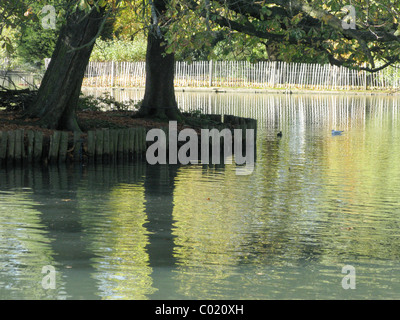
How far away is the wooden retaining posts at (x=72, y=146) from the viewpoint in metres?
15.4

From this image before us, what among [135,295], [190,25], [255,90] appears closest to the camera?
[135,295]

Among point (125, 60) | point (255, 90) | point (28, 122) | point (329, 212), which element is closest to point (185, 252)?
point (329, 212)

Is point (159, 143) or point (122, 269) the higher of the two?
point (159, 143)

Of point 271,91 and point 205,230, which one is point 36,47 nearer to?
point 271,91

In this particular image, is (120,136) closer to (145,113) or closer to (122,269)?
(145,113)

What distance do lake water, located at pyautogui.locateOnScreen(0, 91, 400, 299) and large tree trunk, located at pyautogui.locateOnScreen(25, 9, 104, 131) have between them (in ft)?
7.27

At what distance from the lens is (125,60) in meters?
57.3

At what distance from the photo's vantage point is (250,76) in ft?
176

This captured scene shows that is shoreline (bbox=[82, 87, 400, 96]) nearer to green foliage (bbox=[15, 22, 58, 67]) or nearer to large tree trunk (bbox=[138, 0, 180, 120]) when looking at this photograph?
green foliage (bbox=[15, 22, 58, 67])

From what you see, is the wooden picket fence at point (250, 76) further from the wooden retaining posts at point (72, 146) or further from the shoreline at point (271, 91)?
the wooden retaining posts at point (72, 146)

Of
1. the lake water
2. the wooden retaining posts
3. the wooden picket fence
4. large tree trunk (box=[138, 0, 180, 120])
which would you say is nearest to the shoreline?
the wooden picket fence

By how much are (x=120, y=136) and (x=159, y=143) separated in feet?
4.08

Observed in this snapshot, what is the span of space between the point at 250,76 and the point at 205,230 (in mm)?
44187

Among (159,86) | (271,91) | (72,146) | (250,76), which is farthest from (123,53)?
(72,146)
